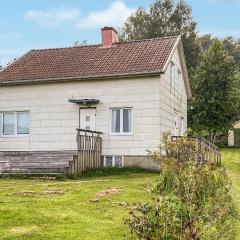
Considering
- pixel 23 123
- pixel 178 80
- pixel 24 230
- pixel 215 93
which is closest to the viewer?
pixel 24 230

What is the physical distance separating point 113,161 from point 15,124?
253 inches

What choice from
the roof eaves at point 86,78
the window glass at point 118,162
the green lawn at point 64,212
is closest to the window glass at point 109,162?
the window glass at point 118,162

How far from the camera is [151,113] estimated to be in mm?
24812

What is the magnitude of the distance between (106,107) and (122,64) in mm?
2656

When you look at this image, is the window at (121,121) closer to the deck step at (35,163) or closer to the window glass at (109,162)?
the window glass at (109,162)

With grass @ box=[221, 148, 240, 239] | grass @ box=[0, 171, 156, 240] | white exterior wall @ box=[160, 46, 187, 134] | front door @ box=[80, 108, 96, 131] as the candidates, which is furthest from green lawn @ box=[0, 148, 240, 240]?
white exterior wall @ box=[160, 46, 187, 134]

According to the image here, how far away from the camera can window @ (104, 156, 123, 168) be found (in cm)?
2545

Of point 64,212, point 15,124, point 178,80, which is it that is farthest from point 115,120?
point 64,212

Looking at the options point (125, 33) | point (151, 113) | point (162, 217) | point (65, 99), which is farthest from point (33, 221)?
point (125, 33)

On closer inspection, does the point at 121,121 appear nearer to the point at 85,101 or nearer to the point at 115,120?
the point at 115,120

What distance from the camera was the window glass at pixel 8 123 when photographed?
27.6 m

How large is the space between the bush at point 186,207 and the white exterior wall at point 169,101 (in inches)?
411

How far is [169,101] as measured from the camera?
1086 inches

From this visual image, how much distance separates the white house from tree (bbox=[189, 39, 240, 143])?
2225 cm
